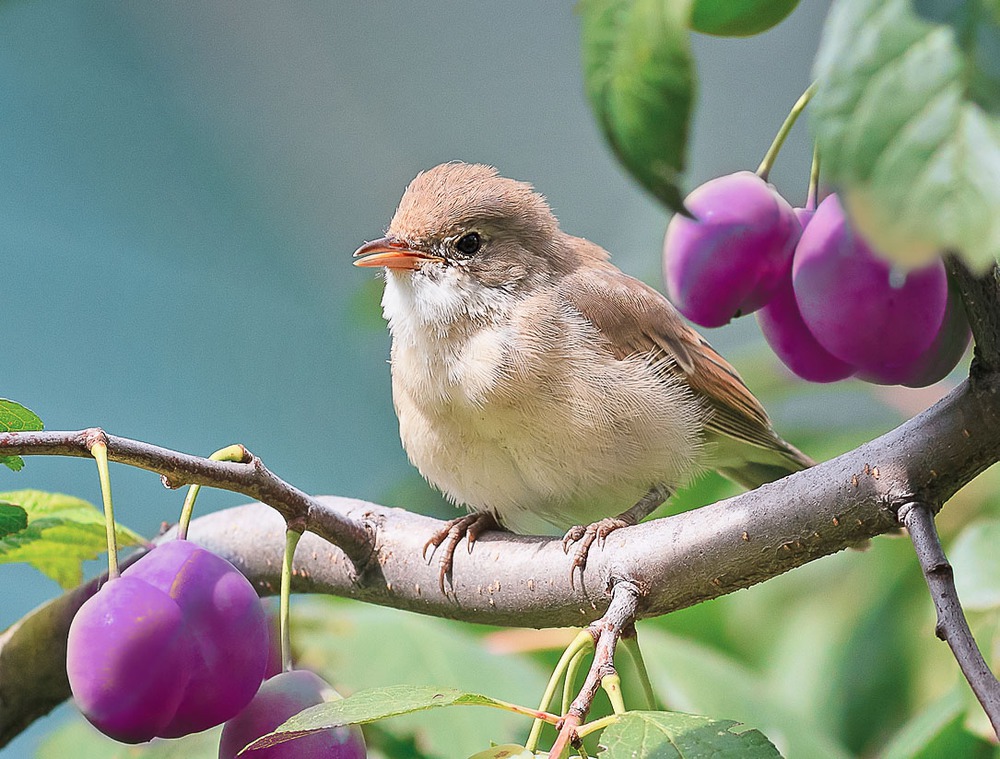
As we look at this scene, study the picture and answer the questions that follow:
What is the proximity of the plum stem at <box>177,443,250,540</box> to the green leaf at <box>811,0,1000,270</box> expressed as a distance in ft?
2.48

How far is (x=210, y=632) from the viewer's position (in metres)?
1.00

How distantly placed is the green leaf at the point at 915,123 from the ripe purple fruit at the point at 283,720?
72cm

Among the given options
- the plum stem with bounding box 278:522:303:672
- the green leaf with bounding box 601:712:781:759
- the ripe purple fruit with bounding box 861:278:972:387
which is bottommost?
the green leaf with bounding box 601:712:781:759

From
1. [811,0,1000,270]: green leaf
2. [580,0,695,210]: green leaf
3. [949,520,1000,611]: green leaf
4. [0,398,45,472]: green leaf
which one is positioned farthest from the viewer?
[949,520,1000,611]: green leaf

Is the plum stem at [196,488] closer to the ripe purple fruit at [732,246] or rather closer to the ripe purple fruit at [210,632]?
the ripe purple fruit at [210,632]

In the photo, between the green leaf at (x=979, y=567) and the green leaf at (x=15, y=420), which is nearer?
the green leaf at (x=15, y=420)

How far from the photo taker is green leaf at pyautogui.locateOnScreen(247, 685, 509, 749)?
0.81m

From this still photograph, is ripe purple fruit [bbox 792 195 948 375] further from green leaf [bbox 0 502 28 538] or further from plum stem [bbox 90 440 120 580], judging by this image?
green leaf [bbox 0 502 28 538]

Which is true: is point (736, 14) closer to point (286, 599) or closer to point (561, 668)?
point (561, 668)

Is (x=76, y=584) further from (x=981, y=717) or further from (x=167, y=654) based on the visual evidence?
(x=981, y=717)

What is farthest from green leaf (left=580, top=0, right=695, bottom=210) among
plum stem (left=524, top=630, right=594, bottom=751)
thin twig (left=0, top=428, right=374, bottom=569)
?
thin twig (left=0, top=428, right=374, bottom=569)

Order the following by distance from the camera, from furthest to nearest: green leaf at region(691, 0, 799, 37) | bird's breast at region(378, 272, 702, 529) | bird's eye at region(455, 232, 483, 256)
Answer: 1. bird's eye at region(455, 232, 483, 256)
2. bird's breast at region(378, 272, 702, 529)
3. green leaf at region(691, 0, 799, 37)

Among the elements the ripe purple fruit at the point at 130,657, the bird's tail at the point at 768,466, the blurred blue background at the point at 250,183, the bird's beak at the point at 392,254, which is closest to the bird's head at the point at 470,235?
the bird's beak at the point at 392,254

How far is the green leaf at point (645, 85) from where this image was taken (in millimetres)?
651
